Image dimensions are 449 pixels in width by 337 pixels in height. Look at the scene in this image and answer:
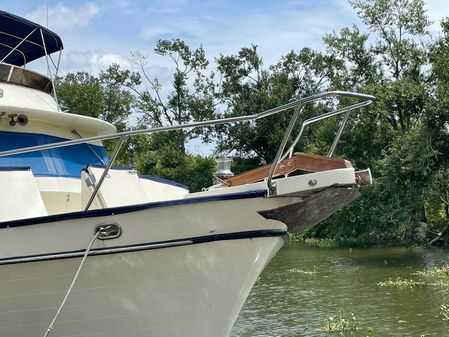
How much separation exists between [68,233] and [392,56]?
2796cm

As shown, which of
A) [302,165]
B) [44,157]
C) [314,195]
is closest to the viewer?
[314,195]

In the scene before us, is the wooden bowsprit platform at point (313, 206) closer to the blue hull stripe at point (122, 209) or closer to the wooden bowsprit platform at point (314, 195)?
the wooden bowsprit platform at point (314, 195)

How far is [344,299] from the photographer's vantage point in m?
13.3

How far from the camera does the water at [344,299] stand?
10352mm

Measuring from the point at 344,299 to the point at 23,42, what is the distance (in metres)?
8.35

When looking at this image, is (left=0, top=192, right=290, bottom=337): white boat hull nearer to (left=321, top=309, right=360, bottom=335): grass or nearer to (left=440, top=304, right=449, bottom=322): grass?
(left=321, top=309, right=360, bottom=335): grass

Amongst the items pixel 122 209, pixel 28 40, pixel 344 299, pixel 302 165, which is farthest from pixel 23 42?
pixel 344 299

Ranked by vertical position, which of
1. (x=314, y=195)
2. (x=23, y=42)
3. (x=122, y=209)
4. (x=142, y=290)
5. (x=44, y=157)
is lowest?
(x=142, y=290)

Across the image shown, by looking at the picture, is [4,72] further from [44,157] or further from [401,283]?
[401,283]

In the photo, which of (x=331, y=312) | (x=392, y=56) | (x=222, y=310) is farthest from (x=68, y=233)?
(x=392, y=56)

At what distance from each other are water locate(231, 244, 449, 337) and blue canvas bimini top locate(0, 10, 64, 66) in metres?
5.92

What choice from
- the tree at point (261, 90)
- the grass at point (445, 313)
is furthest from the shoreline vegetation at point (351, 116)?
the grass at point (445, 313)

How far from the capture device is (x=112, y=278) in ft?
20.2

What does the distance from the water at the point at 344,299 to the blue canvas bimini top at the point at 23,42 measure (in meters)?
5.92
